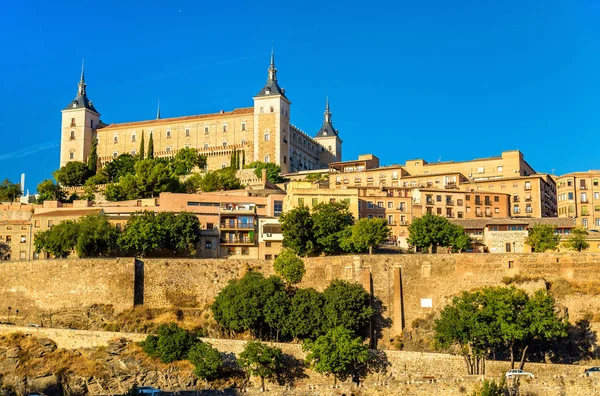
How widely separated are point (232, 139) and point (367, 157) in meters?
23.5

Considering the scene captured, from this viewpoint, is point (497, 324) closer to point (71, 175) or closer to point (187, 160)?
Answer: point (187, 160)

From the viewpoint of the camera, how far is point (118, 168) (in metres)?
116

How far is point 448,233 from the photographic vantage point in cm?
7194

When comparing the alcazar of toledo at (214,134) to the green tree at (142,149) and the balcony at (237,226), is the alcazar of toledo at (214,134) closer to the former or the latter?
the green tree at (142,149)

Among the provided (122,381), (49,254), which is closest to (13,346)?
(122,381)

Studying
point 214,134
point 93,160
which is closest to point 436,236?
point 214,134

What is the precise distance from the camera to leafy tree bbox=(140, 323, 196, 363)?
5403cm

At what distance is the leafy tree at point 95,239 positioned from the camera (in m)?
69.3

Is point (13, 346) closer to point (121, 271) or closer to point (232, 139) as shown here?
point (121, 271)

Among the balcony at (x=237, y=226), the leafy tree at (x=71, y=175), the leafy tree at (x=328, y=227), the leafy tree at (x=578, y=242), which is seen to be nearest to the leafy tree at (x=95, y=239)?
the balcony at (x=237, y=226)

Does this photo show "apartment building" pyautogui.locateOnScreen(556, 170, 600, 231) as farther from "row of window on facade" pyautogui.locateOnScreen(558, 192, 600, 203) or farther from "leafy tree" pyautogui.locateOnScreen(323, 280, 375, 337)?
"leafy tree" pyautogui.locateOnScreen(323, 280, 375, 337)

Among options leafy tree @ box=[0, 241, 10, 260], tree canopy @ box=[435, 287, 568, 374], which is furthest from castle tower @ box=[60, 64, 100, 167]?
tree canopy @ box=[435, 287, 568, 374]

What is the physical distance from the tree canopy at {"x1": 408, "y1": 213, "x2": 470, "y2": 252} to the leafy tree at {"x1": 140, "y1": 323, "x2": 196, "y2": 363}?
77.1ft

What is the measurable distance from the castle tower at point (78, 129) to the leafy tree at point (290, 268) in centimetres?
7146
